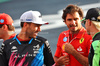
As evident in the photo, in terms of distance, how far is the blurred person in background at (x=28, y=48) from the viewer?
257 centimetres

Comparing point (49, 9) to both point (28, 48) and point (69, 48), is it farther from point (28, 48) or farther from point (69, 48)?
point (28, 48)

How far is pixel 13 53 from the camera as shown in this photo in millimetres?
2621

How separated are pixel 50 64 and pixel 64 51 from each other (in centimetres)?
37

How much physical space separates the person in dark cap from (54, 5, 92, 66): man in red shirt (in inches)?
16.7

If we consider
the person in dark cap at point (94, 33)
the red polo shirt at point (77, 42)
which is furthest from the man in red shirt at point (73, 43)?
the person in dark cap at point (94, 33)

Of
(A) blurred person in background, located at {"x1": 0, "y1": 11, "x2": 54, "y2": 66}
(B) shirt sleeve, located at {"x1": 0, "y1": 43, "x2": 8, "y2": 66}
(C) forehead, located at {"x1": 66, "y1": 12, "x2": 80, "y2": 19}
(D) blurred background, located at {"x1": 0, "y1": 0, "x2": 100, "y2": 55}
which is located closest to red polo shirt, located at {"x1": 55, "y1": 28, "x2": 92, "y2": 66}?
(C) forehead, located at {"x1": 66, "y1": 12, "x2": 80, "y2": 19}

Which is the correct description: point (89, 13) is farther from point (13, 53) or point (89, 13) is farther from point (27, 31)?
point (13, 53)

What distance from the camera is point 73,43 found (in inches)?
115

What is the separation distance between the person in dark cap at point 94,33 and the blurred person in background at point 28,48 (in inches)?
22.9

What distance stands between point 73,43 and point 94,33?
23.8 inches

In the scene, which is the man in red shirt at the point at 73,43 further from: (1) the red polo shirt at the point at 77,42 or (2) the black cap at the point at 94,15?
(2) the black cap at the point at 94,15

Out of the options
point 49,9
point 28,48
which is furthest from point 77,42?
point 49,9

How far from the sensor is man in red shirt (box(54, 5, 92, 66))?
9.04 feet

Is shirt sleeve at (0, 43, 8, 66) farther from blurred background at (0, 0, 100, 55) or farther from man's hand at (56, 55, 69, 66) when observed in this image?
blurred background at (0, 0, 100, 55)
